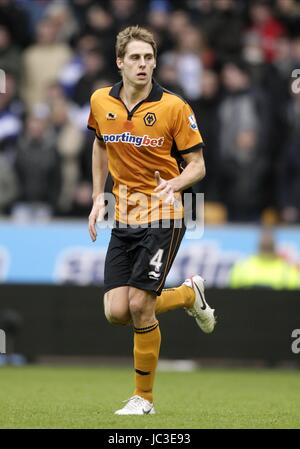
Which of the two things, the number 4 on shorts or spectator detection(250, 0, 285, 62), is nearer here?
the number 4 on shorts

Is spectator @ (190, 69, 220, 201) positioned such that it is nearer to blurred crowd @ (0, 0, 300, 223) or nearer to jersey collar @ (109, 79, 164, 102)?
blurred crowd @ (0, 0, 300, 223)

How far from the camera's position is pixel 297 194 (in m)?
15.2

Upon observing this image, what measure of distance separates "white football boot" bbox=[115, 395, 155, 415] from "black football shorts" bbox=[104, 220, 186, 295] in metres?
0.74

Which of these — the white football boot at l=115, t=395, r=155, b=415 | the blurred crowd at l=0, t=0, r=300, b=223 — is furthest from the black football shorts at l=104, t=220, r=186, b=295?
the blurred crowd at l=0, t=0, r=300, b=223

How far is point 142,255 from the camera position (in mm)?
8211

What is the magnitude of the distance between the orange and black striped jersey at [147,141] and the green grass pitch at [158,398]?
4.68ft

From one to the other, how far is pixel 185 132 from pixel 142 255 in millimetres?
902

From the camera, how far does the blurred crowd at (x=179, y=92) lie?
15.3 m

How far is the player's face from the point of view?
8.13 meters

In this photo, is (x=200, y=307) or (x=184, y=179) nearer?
(x=184, y=179)

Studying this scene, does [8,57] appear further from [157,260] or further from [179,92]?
[157,260]

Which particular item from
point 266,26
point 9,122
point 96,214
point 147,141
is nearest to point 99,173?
point 96,214

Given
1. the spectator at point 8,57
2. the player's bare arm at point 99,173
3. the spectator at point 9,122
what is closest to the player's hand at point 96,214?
the player's bare arm at point 99,173

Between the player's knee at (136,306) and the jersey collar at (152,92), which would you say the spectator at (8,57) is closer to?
the jersey collar at (152,92)
